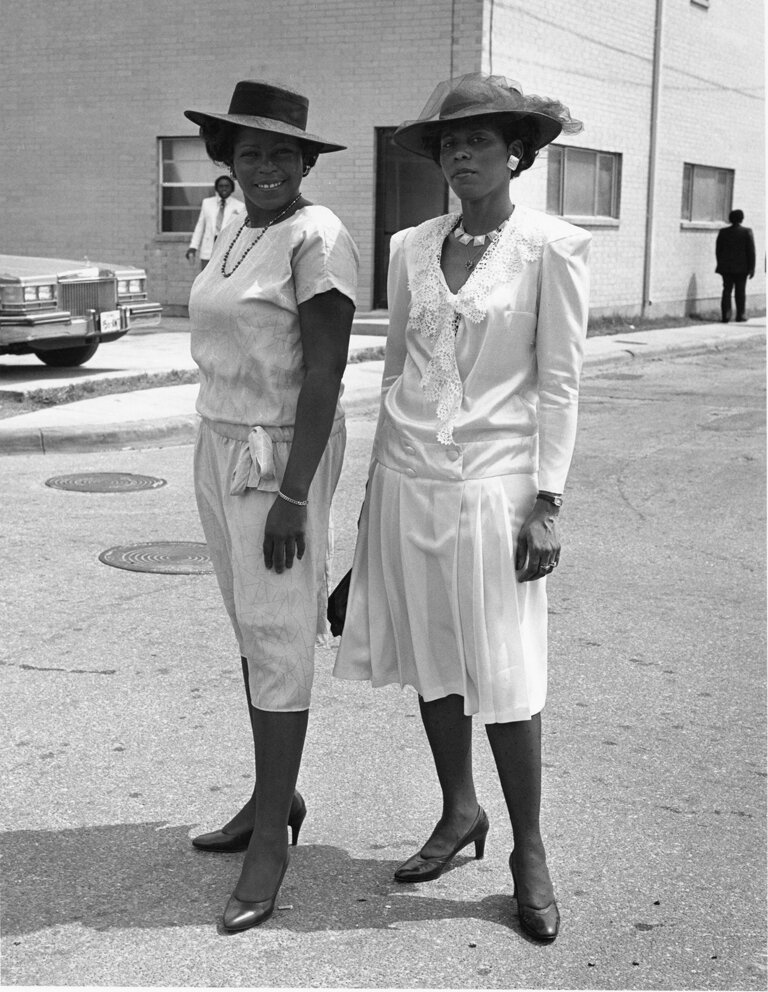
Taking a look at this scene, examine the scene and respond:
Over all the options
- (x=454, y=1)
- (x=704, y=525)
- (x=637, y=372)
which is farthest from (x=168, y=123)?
(x=704, y=525)

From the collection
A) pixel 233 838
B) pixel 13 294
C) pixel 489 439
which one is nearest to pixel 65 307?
pixel 13 294

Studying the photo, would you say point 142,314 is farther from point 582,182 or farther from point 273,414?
point 273,414

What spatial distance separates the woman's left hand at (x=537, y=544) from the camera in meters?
3.27

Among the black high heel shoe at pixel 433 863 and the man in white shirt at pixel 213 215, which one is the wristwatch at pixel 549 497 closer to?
the black high heel shoe at pixel 433 863

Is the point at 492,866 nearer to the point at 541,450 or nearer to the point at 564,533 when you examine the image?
the point at 541,450

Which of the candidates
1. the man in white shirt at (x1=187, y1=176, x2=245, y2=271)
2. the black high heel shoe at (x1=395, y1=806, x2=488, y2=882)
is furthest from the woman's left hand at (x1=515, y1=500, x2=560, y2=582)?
the man in white shirt at (x1=187, y1=176, x2=245, y2=271)

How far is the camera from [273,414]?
3.38 m

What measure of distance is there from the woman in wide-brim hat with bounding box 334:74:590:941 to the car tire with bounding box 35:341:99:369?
37.2 ft

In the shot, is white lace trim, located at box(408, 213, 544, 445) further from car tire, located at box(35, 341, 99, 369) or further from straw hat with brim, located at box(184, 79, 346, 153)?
car tire, located at box(35, 341, 99, 369)

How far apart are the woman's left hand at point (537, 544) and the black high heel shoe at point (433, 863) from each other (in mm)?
747

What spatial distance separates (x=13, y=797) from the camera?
4031 mm

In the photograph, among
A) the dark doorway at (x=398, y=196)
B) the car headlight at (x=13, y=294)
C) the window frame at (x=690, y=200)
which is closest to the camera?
the car headlight at (x=13, y=294)

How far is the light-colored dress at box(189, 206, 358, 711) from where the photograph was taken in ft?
11.0

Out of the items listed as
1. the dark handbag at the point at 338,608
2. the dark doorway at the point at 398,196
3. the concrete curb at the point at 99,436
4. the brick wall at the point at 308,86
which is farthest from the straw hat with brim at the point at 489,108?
the dark doorway at the point at 398,196
